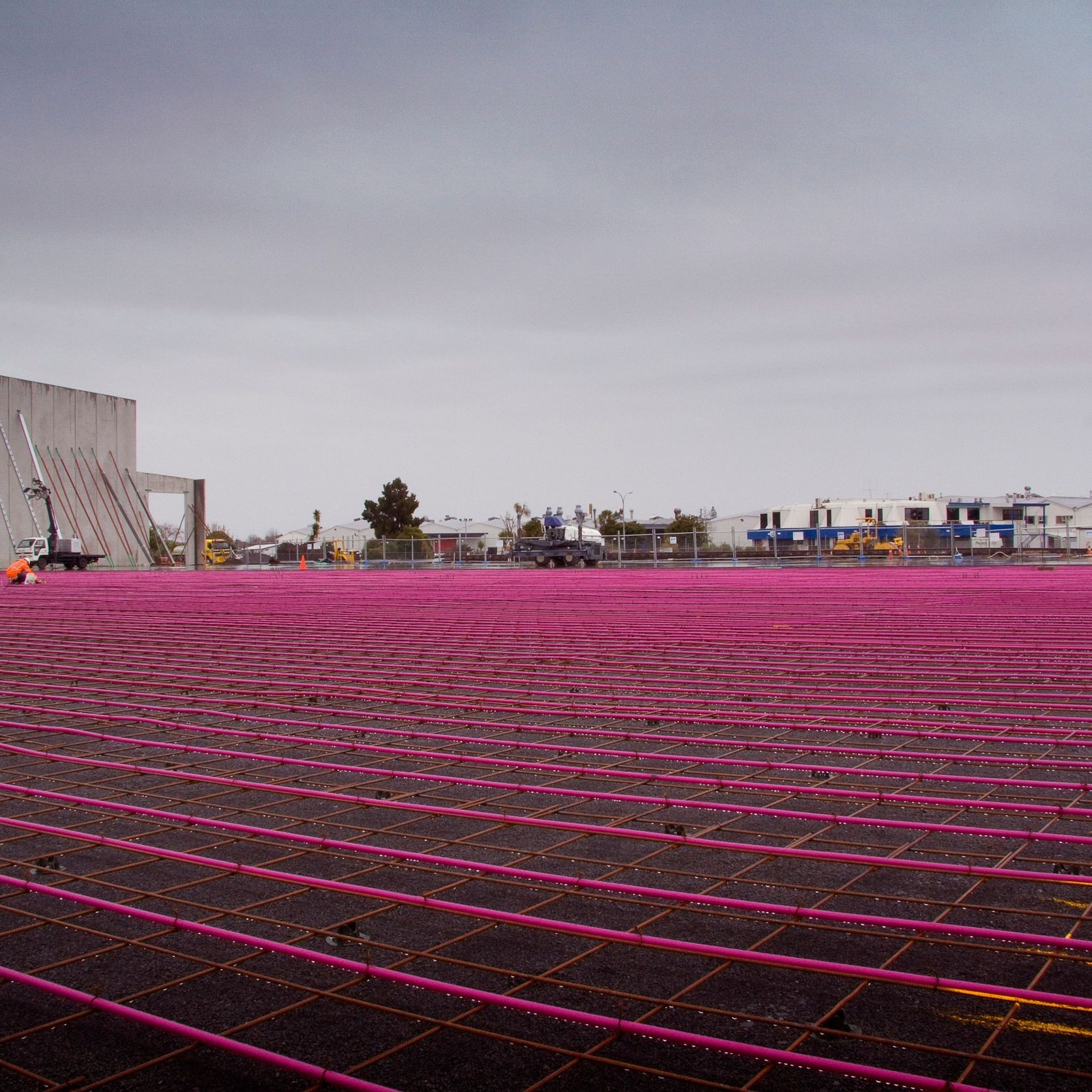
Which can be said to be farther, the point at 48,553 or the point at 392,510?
the point at 392,510

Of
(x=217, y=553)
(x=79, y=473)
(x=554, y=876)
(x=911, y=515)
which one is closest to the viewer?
(x=554, y=876)

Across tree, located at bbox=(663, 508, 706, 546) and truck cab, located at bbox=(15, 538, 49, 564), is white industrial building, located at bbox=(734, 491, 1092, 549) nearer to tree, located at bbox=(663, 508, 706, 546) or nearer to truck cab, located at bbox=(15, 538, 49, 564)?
tree, located at bbox=(663, 508, 706, 546)

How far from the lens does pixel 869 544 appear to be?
43531 millimetres

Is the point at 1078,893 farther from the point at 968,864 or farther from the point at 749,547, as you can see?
the point at 749,547

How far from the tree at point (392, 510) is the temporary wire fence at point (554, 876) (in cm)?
7003

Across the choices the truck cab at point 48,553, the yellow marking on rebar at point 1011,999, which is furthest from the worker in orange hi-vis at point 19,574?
the yellow marking on rebar at point 1011,999

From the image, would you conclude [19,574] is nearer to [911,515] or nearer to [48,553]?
[48,553]

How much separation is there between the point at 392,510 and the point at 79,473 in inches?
1463

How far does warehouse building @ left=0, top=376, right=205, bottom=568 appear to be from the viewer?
1559 inches

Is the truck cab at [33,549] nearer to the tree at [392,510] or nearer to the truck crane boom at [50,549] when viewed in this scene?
the truck crane boom at [50,549]

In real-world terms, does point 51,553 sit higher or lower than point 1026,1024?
higher

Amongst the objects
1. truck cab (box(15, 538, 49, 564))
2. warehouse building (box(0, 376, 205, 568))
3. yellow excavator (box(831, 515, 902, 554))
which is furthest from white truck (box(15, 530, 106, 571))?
yellow excavator (box(831, 515, 902, 554))

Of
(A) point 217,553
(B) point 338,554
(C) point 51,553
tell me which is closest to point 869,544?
(B) point 338,554

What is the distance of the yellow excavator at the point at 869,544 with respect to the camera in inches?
1574
